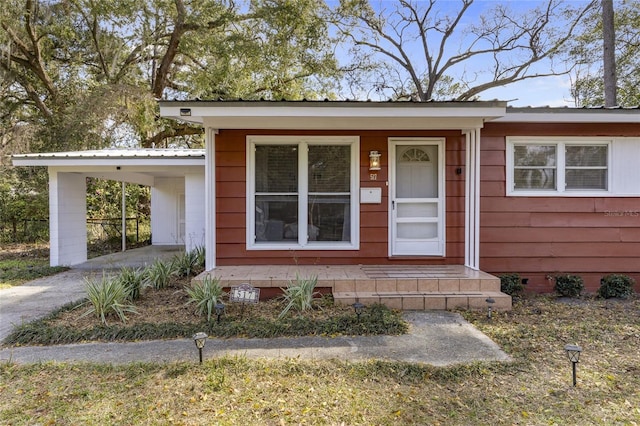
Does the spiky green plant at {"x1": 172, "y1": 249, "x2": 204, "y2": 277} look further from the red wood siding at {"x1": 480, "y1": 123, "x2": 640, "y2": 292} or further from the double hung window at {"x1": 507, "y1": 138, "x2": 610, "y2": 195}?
the double hung window at {"x1": 507, "y1": 138, "x2": 610, "y2": 195}

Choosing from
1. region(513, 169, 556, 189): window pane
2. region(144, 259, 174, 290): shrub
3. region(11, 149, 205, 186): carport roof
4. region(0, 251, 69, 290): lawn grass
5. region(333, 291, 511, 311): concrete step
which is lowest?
region(0, 251, 69, 290): lawn grass

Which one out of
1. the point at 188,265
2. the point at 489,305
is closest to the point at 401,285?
the point at 489,305

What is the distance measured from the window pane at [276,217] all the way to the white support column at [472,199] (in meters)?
2.64

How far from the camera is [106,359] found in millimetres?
3100

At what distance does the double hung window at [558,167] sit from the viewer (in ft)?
17.9

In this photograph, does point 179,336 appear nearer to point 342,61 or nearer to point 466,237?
point 466,237

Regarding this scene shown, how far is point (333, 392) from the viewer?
252cm

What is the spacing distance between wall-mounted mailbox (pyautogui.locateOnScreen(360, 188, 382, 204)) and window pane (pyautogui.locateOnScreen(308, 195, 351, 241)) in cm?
22

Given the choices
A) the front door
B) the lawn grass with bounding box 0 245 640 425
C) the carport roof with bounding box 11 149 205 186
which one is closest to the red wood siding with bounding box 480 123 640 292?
the front door

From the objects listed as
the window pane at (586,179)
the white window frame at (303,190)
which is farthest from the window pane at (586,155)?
the white window frame at (303,190)

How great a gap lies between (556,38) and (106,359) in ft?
61.4

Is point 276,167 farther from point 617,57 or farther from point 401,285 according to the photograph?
point 617,57

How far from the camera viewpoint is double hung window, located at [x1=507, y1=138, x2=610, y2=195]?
5.45m

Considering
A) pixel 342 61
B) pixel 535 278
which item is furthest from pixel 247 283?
pixel 342 61
